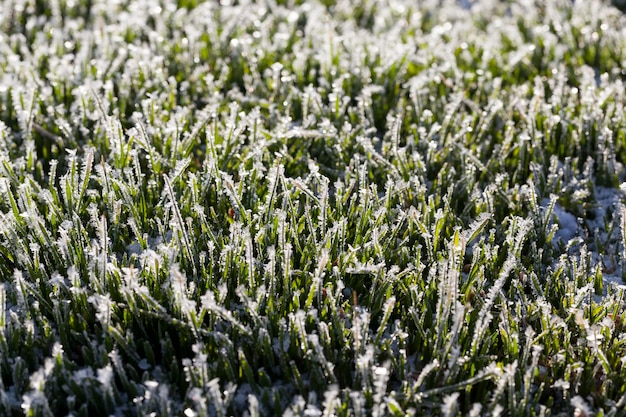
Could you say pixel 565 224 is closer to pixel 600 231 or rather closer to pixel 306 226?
pixel 600 231

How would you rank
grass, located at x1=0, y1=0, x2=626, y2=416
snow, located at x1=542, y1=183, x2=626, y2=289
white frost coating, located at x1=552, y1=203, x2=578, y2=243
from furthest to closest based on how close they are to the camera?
white frost coating, located at x1=552, y1=203, x2=578, y2=243, snow, located at x1=542, y1=183, x2=626, y2=289, grass, located at x1=0, y1=0, x2=626, y2=416

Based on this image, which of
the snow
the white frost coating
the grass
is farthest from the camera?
the white frost coating

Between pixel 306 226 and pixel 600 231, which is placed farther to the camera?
pixel 600 231

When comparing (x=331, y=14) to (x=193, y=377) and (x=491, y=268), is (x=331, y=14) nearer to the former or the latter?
(x=491, y=268)

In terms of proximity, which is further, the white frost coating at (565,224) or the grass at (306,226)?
the white frost coating at (565,224)

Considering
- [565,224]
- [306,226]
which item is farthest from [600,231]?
[306,226]

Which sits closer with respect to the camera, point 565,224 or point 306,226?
point 306,226

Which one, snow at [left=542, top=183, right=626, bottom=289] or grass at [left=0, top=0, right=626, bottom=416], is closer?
grass at [left=0, top=0, right=626, bottom=416]

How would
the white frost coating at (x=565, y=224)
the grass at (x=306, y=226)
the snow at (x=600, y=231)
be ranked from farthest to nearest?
the white frost coating at (x=565, y=224)
the snow at (x=600, y=231)
the grass at (x=306, y=226)


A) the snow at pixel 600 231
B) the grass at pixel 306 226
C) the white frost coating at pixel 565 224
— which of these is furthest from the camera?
the white frost coating at pixel 565 224

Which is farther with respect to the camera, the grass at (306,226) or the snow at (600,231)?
the snow at (600,231)
